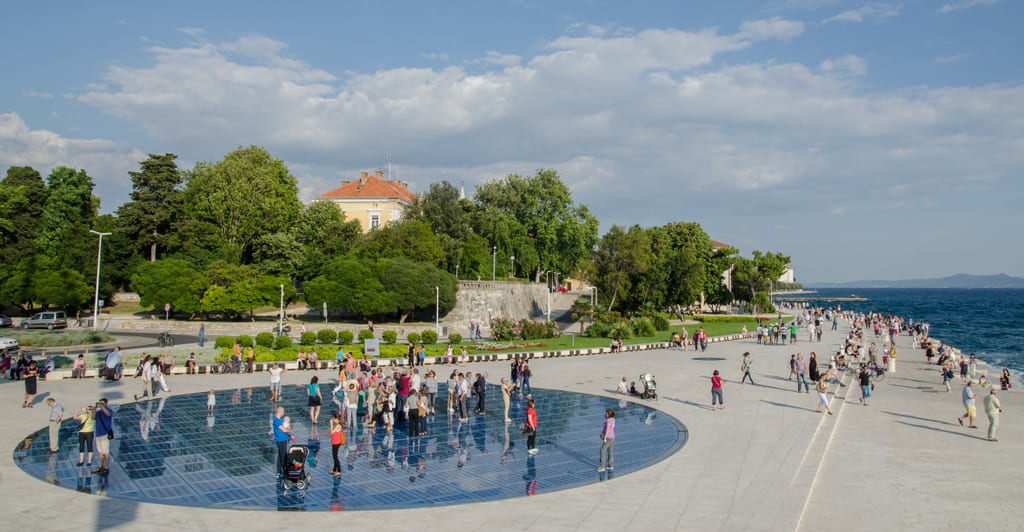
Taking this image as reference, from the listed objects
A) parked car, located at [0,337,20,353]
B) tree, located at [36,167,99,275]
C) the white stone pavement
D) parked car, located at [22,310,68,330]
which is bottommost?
the white stone pavement

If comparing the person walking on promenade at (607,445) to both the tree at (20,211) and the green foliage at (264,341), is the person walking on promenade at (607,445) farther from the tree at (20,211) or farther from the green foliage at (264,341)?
the tree at (20,211)

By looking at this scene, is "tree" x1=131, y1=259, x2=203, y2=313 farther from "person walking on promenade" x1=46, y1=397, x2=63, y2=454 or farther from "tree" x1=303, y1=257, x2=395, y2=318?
"person walking on promenade" x1=46, y1=397, x2=63, y2=454

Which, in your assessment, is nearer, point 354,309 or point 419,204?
point 354,309

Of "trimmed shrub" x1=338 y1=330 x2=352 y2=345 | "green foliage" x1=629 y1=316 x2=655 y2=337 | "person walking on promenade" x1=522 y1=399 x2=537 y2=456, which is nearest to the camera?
"person walking on promenade" x1=522 y1=399 x2=537 y2=456

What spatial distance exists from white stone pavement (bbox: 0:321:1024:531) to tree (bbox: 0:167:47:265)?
1700 inches

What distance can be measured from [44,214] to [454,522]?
6647cm

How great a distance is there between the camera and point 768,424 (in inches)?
719

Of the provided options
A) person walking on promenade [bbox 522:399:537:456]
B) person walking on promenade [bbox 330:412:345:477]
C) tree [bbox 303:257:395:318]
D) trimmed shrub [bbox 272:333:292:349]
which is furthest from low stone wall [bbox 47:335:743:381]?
tree [bbox 303:257:395:318]

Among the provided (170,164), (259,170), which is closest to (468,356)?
(259,170)

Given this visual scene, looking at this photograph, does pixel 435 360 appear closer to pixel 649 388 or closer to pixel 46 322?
pixel 649 388

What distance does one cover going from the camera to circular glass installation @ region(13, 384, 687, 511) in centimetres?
1220

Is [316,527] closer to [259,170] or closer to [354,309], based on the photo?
[354,309]

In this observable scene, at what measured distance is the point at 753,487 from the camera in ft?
41.0

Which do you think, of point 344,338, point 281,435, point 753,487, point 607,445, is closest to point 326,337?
Answer: point 344,338
